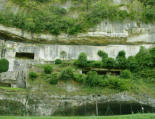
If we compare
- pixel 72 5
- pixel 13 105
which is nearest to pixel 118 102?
pixel 13 105

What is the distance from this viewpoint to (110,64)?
21.3 m

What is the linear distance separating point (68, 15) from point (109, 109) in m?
18.3

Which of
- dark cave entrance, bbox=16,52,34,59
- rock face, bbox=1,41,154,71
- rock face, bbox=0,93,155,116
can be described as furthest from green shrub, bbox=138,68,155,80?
dark cave entrance, bbox=16,52,34,59

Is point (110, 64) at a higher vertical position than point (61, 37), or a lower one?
lower

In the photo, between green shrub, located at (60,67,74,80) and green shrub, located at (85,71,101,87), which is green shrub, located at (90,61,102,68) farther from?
green shrub, located at (60,67,74,80)

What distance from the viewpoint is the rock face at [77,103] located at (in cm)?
1398

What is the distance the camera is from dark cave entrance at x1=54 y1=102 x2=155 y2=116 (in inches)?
571

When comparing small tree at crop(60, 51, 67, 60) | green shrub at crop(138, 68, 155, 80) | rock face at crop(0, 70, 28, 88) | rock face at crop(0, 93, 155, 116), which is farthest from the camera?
small tree at crop(60, 51, 67, 60)

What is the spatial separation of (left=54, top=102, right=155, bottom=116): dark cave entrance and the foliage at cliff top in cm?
1404

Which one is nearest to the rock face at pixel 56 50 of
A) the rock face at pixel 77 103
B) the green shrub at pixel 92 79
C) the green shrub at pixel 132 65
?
the green shrub at pixel 132 65

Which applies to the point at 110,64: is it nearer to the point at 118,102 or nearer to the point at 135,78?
the point at 135,78

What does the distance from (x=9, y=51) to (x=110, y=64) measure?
13.9m

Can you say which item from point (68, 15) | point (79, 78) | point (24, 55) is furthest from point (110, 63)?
point (24, 55)

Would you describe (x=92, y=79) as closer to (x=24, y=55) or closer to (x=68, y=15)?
(x=24, y=55)
